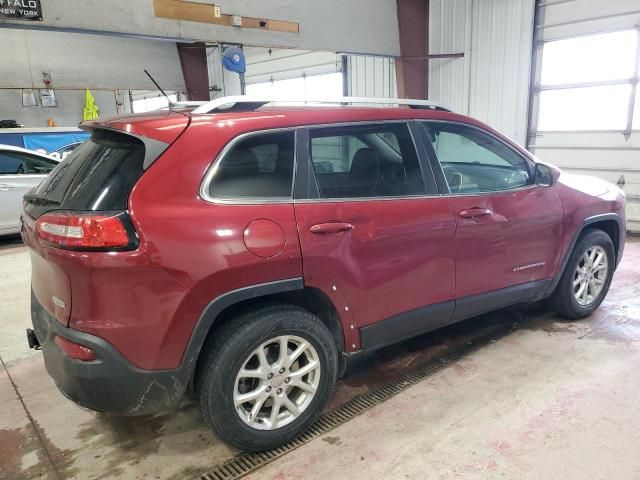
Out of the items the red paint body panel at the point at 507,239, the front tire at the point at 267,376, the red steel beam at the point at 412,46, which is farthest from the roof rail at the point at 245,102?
the red steel beam at the point at 412,46

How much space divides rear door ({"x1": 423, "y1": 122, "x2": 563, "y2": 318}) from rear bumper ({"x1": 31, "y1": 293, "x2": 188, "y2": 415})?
1656 mm

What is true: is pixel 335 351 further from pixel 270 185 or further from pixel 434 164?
pixel 434 164

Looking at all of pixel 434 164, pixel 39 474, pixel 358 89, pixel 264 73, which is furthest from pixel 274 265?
pixel 264 73

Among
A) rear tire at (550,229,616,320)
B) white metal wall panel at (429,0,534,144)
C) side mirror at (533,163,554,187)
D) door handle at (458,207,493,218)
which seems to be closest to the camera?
door handle at (458,207,493,218)

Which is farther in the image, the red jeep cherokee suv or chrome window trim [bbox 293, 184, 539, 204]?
chrome window trim [bbox 293, 184, 539, 204]

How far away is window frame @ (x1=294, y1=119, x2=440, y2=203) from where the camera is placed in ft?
6.94

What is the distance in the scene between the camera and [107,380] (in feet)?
5.88

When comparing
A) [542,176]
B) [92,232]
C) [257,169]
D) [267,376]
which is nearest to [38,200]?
[92,232]

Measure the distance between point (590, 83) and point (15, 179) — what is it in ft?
27.6

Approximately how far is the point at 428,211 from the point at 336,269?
65 cm

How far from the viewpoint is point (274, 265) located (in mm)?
1958

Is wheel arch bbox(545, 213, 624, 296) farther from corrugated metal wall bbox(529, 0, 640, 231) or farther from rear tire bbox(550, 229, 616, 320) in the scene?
corrugated metal wall bbox(529, 0, 640, 231)

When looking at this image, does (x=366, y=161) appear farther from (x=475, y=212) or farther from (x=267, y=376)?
(x=267, y=376)

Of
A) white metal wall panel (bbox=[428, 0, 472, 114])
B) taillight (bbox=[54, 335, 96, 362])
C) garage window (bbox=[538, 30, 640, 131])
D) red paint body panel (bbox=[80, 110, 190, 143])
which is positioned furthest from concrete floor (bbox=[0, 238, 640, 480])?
white metal wall panel (bbox=[428, 0, 472, 114])
